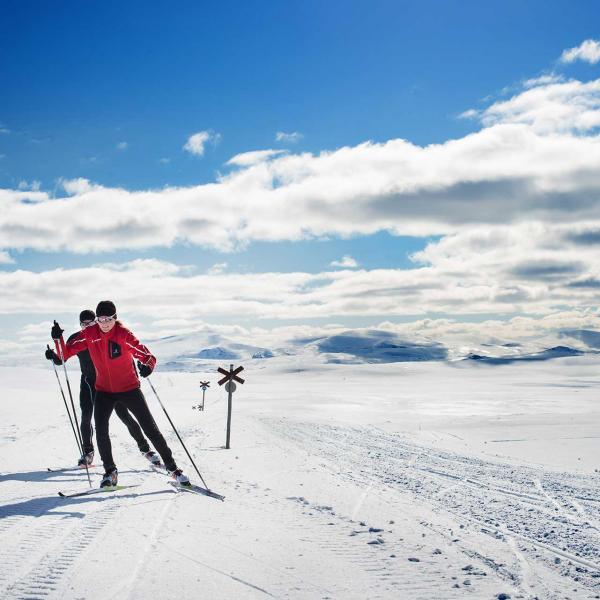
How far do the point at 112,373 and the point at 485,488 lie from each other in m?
6.26

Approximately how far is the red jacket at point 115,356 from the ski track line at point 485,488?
4.13 m

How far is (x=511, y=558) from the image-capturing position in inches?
187

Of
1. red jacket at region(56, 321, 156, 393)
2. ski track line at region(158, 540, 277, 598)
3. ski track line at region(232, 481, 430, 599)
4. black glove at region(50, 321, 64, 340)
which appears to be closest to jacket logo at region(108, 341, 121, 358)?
red jacket at region(56, 321, 156, 393)

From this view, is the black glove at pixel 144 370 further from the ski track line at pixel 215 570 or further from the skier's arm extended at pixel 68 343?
the ski track line at pixel 215 570

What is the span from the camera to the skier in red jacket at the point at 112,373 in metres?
6.41

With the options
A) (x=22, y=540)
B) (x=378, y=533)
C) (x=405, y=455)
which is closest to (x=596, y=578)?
(x=378, y=533)

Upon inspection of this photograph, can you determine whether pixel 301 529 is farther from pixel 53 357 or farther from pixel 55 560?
pixel 53 357

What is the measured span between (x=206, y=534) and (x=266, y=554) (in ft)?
2.42

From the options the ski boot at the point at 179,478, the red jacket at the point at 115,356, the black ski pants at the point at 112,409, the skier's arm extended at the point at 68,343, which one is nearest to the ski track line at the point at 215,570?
the ski boot at the point at 179,478

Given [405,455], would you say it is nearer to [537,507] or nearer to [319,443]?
[319,443]

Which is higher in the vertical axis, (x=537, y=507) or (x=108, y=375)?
(x=108, y=375)

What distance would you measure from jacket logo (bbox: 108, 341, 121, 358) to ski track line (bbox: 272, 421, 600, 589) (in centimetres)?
442

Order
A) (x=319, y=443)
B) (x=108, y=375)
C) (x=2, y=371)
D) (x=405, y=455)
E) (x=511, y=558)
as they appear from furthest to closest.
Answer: (x=2, y=371), (x=319, y=443), (x=405, y=455), (x=108, y=375), (x=511, y=558)

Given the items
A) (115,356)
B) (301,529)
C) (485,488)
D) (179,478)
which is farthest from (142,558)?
(485,488)
